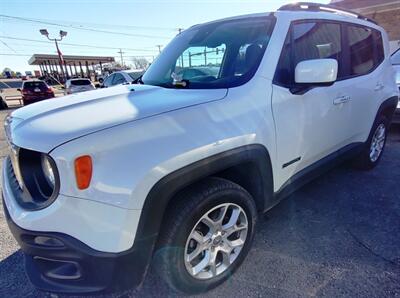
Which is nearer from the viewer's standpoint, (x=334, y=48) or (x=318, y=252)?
(x=318, y=252)

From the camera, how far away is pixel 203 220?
77.2 inches

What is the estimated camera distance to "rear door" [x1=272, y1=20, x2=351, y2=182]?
2252 mm

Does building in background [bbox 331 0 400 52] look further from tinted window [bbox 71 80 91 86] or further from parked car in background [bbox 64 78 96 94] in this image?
tinted window [bbox 71 80 91 86]

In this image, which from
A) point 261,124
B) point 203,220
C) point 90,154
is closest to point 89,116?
point 90,154

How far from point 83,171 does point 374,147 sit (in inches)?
153

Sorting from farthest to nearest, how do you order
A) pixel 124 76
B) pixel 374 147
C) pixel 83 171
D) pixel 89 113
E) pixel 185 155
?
pixel 124 76 → pixel 374 147 → pixel 89 113 → pixel 185 155 → pixel 83 171

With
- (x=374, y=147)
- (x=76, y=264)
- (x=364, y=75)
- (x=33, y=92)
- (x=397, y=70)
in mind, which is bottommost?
(x=33, y=92)

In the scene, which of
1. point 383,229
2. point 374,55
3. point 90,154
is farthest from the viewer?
point 374,55

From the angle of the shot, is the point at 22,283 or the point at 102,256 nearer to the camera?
the point at 102,256

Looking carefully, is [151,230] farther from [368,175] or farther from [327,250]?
[368,175]

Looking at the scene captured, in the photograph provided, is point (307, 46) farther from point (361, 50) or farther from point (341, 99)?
point (361, 50)

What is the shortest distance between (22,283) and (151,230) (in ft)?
4.54

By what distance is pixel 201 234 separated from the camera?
2008mm

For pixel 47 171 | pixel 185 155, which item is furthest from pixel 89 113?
pixel 185 155
